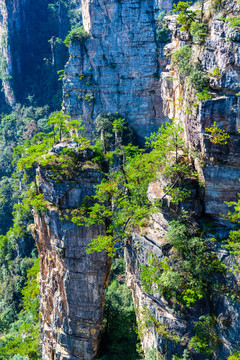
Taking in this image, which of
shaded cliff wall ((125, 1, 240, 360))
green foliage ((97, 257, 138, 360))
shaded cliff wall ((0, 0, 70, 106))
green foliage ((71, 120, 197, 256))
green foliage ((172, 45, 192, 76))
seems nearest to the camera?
shaded cliff wall ((125, 1, 240, 360))

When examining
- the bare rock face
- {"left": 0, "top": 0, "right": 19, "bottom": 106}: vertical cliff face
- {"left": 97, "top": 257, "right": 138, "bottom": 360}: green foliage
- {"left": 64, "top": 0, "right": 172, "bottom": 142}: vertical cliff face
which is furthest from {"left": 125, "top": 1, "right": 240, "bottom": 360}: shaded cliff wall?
{"left": 0, "top": 0, "right": 19, "bottom": 106}: vertical cliff face

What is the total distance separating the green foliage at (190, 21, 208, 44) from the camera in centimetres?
1132

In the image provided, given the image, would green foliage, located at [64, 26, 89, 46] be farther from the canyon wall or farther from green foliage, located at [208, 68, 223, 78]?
green foliage, located at [208, 68, 223, 78]

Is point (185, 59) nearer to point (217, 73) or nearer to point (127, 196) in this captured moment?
point (217, 73)

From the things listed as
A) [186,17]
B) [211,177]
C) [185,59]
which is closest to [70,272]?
[211,177]

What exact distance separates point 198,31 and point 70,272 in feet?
37.4

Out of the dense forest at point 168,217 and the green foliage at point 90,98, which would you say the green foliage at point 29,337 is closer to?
the dense forest at point 168,217

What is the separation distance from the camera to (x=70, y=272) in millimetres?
15164

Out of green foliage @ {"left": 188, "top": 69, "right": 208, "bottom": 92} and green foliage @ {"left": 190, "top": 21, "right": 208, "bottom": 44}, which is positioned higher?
green foliage @ {"left": 190, "top": 21, "right": 208, "bottom": 44}

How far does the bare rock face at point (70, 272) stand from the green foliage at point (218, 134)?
5614mm

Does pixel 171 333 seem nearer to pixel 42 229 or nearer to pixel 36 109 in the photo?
pixel 42 229

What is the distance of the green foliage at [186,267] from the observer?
36.2 feet

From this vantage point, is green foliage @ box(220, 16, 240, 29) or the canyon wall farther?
the canyon wall

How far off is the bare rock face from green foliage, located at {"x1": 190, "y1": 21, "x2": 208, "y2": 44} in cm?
663
